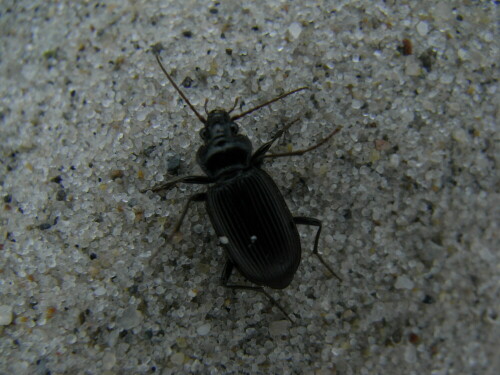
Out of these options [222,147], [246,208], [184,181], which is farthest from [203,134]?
[246,208]

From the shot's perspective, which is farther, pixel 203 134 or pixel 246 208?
pixel 203 134

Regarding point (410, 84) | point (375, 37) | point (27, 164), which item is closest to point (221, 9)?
point (375, 37)

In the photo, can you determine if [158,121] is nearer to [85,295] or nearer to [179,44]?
[179,44]

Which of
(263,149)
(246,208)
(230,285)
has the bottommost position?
(230,285)

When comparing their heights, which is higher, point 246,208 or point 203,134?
point 203,134

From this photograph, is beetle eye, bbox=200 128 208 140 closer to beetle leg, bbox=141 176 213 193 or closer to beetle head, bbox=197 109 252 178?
beetle head, bbox=197 109 252 178

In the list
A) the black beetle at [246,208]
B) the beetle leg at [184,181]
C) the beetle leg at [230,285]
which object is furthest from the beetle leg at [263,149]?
the beetle leg at [230,285]

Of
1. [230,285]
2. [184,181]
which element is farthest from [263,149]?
[230,285]

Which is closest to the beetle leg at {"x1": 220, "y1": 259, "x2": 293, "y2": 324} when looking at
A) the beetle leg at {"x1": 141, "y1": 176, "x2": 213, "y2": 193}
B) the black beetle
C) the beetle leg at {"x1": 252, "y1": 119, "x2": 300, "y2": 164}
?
the black beetle

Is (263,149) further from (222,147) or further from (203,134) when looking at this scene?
(203,134)
